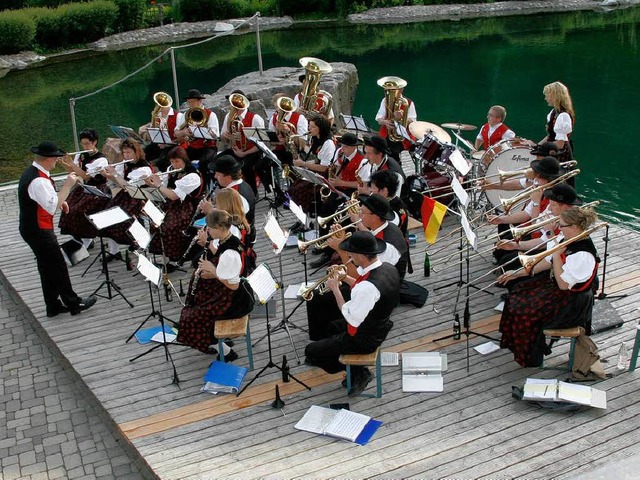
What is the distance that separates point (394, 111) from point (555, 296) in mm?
4737

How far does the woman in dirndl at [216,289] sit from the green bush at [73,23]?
31947 millimetres

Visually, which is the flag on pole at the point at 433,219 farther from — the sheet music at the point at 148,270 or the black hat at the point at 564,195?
the sheet music at the point at 148,270

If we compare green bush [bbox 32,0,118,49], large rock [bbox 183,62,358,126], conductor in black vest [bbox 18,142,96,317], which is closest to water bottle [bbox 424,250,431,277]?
conductor in black vest [bbox 18,142,96,317]

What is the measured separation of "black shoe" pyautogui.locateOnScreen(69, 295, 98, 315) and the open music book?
125 inches

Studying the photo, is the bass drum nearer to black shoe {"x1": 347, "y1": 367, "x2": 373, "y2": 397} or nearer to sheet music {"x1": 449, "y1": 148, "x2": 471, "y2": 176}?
sheet music {"x1": 449, "y1": 148, "x2": 471, "y2": 176}

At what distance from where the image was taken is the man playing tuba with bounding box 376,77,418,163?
9805 millimetres

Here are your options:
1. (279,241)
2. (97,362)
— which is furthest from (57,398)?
(279,241)

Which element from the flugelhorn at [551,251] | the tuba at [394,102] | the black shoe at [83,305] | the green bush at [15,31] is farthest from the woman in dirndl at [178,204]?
the green bush at [15,31]

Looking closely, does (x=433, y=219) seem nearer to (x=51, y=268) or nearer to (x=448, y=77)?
(x=51, y=268)

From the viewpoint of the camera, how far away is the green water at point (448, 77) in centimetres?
1659

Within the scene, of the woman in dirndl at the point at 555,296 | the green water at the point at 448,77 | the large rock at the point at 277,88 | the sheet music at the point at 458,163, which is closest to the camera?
the woman in dirndl at the point at 555,296

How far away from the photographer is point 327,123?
8.95 metres

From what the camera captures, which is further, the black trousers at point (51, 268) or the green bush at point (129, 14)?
the green bush at point (129, 14)

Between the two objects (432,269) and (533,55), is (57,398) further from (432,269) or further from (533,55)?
(533,55)
